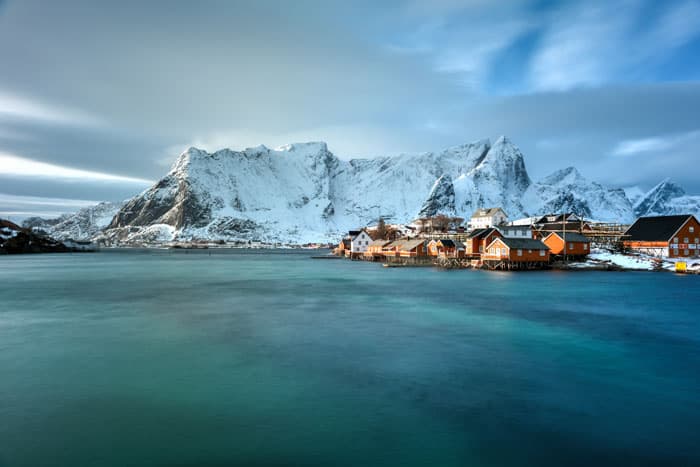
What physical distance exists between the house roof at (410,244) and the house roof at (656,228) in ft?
112

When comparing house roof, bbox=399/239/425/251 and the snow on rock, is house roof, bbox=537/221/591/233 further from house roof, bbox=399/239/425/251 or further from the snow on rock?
house roof, bbox=399/239/425/251

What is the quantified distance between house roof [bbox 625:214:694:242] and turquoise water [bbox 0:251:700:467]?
1634 inches

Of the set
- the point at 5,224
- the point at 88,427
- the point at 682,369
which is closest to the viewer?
the point at 88,427

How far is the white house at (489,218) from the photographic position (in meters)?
119

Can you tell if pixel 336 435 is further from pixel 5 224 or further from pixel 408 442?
pixel 5 224

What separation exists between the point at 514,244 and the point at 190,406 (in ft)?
183

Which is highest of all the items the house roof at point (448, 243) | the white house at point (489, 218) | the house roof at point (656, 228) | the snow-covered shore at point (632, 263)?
the white house at point (489, 218)

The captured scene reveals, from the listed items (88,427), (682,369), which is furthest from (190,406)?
(682,369)

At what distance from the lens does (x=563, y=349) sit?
17.6 meters

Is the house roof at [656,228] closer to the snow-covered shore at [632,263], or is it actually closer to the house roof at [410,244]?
the snow-covered shore at [632,263]

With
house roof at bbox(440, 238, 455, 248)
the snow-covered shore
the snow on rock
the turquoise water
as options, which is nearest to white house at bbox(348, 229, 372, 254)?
house roof at bbox(440, 238, 455, 248)

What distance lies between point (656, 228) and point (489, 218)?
5717cm

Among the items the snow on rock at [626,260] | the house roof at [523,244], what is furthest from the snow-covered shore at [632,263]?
the house roof at [523,244]

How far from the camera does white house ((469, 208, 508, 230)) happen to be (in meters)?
119
